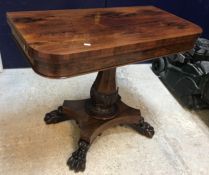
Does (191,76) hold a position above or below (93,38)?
below

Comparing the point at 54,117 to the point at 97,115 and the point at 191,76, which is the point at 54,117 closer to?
the point at 97,115

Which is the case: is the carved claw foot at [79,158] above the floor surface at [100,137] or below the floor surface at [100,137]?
above

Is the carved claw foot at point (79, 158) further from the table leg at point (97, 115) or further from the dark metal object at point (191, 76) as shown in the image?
the dark metal object at point (191, 76)

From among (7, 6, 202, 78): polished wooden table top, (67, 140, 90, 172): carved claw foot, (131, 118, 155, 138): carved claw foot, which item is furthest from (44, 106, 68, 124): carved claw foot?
(7, 6, 202, 78): polished wooden table top

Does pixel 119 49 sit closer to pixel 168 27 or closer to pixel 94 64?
pixel 94 64

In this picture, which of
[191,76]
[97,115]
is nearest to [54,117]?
[97,115]

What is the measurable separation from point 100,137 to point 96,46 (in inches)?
26.7

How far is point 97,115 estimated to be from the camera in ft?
4.17

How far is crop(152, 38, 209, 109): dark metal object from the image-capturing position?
158 centimetres

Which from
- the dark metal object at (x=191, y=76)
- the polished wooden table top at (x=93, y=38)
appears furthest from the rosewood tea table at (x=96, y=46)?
the dark metal object at (x=191, y=76)

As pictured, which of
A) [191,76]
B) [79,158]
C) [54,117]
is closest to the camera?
[79,158]

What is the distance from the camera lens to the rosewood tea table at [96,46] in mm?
758

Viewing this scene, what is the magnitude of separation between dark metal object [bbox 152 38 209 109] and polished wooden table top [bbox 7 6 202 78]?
1.88ft

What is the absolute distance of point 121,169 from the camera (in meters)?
1.16
